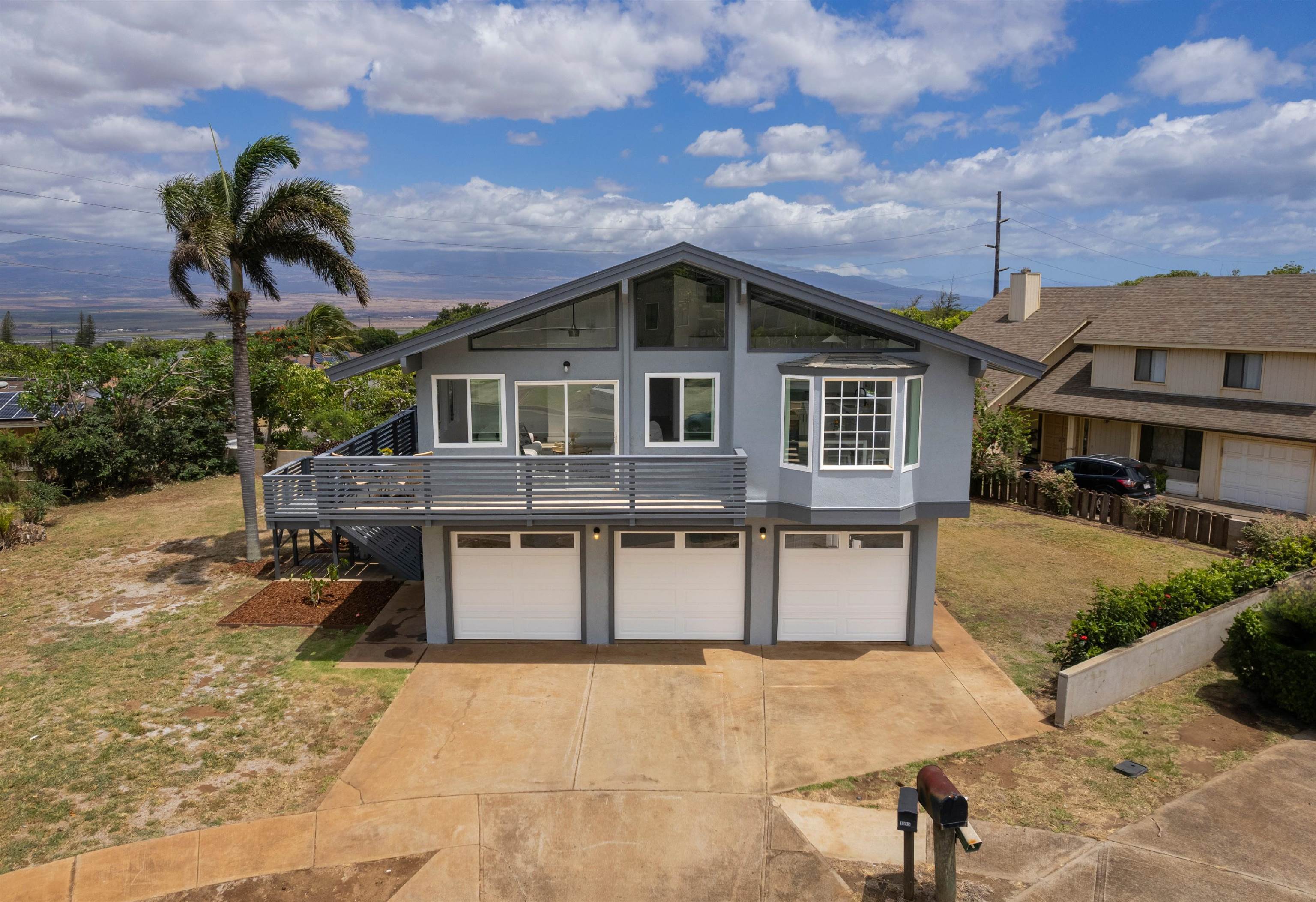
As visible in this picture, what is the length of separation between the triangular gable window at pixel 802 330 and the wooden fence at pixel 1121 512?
1043 centimetres

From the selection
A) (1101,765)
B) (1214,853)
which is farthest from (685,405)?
(1214,853)

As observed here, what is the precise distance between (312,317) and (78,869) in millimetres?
41445

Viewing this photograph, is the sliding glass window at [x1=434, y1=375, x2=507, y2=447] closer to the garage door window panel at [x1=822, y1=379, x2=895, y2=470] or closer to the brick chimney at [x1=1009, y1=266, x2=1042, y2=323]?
the garage door window panel at [x1=822, y1=379, x2=895, y2=470]

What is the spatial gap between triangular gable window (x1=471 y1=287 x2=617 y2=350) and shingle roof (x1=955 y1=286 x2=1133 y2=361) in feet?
71.0

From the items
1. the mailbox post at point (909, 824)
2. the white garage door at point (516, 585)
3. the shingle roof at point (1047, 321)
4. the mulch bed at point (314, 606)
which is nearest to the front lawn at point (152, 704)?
the mulch bed at point (314, 606)

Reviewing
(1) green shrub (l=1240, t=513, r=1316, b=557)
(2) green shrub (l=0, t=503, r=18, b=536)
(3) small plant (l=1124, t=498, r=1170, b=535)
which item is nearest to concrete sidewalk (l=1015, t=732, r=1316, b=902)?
(1) green shrub (l=1240, t=513, r=1316, b=557)

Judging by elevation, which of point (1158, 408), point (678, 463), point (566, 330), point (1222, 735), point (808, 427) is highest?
point (566, 330)

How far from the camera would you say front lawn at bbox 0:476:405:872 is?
33.8ft

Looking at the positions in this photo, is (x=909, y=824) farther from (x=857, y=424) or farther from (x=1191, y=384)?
(x=1191, y=384)

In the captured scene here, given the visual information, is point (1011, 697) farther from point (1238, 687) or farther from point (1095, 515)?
point (1095, 515)

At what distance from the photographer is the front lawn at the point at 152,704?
406 inches

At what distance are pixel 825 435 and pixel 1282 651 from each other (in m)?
7.25

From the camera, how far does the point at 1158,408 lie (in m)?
27.7

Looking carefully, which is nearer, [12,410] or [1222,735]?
[1222,735]
